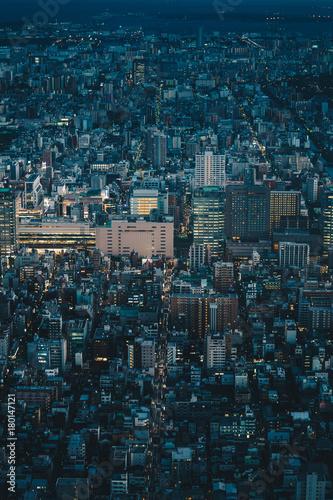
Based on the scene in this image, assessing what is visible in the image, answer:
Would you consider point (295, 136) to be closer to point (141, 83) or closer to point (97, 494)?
point (141, 83)

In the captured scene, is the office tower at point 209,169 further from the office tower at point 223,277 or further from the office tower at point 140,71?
the office tower at point 140,71

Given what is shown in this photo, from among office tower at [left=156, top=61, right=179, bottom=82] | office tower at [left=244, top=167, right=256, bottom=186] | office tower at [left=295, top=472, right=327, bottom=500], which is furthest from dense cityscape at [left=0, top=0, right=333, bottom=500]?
office tower at [left=156, top=61, right=179, bottom=82]

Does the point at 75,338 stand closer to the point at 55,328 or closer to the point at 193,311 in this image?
the point at 55,328

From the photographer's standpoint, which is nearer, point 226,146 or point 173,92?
point 226,146

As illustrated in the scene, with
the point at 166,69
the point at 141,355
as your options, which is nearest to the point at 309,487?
the point at 141,355

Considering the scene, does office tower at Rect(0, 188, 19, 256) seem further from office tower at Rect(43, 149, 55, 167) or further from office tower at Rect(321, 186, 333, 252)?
office tower at Rect(43, 149, 55, 167)

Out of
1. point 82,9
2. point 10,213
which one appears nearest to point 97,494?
point 10,213

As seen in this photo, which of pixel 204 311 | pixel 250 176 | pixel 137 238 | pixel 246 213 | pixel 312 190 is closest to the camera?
pixel 204 311
